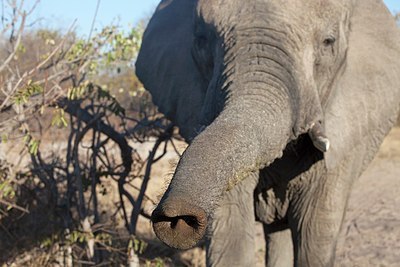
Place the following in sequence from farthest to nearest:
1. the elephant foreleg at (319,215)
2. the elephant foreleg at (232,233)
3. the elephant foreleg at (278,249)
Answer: the elephant foreleg at (278,249)
the elephant foreleg at (319,215)
the elephant foreleg at (232,233)

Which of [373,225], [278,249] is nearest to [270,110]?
[278,249]

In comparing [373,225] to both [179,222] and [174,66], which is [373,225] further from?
A: [179,222]

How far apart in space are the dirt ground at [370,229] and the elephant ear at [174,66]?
60.4 inches

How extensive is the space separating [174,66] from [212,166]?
81.9 inches

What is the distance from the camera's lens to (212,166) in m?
2.64

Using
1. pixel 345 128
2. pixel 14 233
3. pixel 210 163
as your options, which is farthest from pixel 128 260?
pixel 210 163

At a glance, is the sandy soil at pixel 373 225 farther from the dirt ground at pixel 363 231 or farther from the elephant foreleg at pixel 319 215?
the elephant foreleg at pixel 319 215

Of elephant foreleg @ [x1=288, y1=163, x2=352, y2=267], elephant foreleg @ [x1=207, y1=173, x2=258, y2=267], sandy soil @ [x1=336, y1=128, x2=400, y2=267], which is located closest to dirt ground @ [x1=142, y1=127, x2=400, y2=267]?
sandy soil @ [x1=336, y1=128, x2=400, y2=267]

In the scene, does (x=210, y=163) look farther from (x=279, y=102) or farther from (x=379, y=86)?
(x=379, y=86)

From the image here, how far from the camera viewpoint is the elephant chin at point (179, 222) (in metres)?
2.45

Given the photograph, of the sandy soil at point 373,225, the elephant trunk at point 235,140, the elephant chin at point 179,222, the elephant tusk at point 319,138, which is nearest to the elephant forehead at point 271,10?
the elephant trunk at point 235,140

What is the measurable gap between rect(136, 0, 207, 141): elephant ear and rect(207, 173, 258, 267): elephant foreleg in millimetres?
429

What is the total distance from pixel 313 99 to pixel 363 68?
0.76m

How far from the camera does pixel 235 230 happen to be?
3994mm
